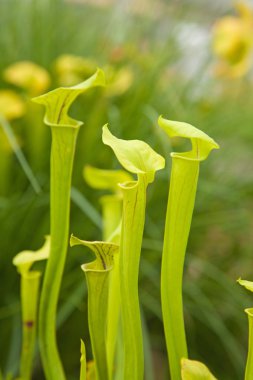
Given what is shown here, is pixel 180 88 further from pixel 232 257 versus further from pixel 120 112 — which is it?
pixel 232 257

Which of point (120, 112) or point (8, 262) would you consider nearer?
point (8, 262)

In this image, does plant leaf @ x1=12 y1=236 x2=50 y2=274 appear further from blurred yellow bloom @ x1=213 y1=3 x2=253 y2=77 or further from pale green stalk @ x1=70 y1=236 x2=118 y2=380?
blurred yellow bloom @ x1=213 y1=3 x2=253 y2=77

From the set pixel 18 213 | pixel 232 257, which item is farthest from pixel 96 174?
pixel 232 257

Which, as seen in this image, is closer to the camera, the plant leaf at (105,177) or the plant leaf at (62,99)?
the plant leaf at (62,99)

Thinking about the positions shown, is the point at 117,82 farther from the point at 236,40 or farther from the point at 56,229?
the point at 56,229

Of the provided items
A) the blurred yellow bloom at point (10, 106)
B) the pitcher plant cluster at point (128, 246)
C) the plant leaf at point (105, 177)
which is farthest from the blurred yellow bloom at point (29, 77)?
the pitcher plant cluster at point (128, 246)

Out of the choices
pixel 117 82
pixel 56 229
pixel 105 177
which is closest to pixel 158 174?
pixel 117 82

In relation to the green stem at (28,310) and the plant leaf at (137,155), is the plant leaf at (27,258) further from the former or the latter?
the plant leaf at (137,155)
